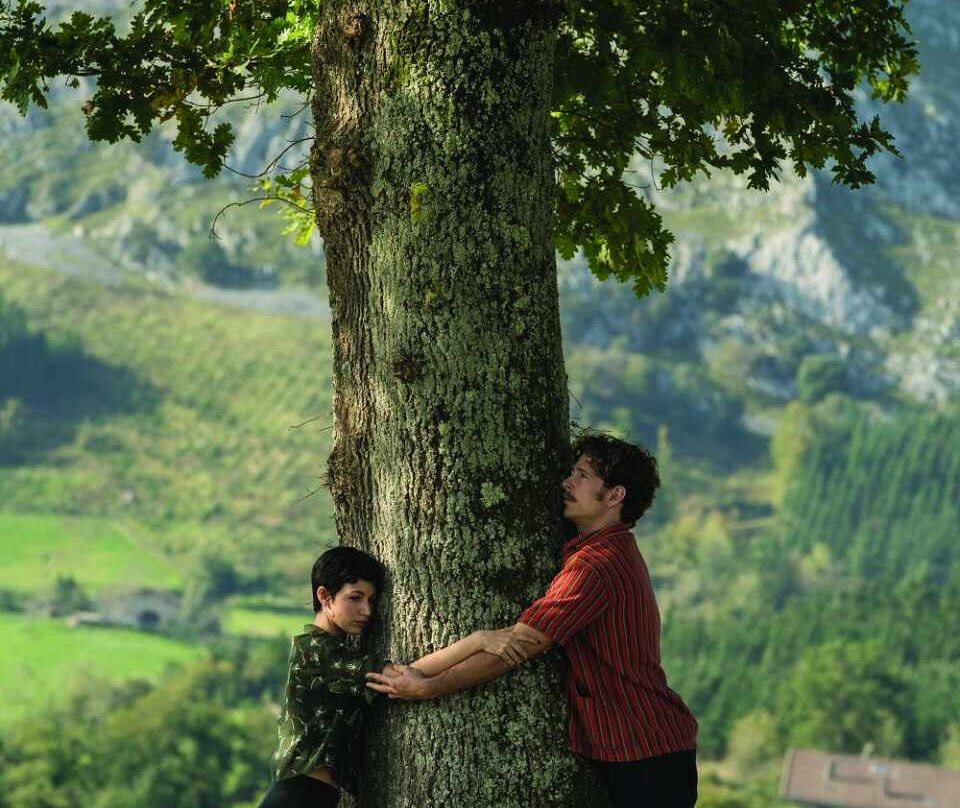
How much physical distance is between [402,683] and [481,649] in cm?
32

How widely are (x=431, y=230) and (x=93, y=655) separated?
153m

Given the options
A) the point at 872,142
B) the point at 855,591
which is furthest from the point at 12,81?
the point at 855,591

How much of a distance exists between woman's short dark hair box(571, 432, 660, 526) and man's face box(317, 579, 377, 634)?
3.07 feet

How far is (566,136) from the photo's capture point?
8.67 meters

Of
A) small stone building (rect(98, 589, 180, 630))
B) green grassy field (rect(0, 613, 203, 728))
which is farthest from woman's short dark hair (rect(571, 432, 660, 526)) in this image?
small stone building (rect(98, 589, 180, 630))

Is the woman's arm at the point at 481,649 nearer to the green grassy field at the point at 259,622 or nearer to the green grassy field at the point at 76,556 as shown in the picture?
the green grassy field at the point at 259,622

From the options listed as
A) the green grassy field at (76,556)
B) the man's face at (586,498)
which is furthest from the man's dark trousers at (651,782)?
the green grassy field at (76,556)

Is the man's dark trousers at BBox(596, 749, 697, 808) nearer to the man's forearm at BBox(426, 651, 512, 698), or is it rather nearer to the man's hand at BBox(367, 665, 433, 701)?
the man's forearm at BBox(426, 651, 512, 698)

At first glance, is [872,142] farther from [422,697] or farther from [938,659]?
[938,659]

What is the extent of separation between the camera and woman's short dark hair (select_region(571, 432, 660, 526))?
6.66 metres

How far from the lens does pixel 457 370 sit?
6.53 m

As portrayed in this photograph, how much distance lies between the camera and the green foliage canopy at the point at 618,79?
7418 mm

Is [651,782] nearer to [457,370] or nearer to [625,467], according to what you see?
[625,467]

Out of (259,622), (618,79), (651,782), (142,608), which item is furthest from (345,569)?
(259,622)
